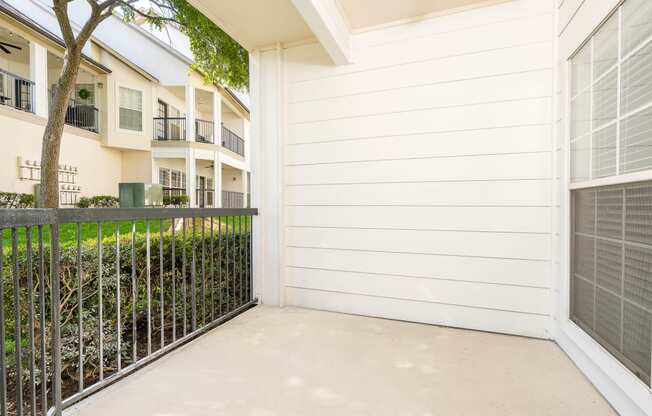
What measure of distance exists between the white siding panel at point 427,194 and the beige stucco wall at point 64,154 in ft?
26.9

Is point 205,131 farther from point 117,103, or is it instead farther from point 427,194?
point 427,194

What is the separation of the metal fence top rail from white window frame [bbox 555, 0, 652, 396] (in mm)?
2389

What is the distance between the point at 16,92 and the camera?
7910 mm

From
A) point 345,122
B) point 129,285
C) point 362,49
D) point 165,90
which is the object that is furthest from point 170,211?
point 165,90

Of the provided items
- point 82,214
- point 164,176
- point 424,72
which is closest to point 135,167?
point 164,176

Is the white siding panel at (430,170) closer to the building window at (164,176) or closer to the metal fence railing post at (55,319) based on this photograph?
the metal fence railing post at (55,319)

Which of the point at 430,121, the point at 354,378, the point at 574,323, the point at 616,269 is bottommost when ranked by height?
the point at 354,378

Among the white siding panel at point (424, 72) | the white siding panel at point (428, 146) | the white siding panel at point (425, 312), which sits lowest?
the white siding panel at point (425, 312)

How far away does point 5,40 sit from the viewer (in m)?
8.30

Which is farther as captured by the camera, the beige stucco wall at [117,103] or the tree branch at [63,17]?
the beige stucco wall at [117,103]

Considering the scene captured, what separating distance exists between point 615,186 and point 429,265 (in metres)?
1.28

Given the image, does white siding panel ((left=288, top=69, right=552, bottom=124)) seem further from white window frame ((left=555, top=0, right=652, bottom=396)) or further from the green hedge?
the green hedge

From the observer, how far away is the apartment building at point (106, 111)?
7.70m

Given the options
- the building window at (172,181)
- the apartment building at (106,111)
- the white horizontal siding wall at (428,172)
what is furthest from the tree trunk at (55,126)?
the building window at (172,181)
